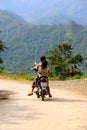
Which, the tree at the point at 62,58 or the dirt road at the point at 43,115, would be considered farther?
the tree at the point at 62,58

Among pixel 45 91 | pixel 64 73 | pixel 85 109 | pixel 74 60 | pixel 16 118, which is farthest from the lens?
pixel 74 60

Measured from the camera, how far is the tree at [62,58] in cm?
10162

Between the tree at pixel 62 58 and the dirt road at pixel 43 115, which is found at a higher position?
the tree at pixel 62 58

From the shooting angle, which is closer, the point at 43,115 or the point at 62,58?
the point at 43,115

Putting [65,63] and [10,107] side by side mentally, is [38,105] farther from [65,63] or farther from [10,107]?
[65,63]

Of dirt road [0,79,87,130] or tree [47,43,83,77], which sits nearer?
dirt road [0,79,87,130]

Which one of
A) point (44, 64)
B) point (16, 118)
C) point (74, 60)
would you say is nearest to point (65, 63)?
point (74, 60)

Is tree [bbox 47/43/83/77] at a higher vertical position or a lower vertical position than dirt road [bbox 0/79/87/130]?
higher

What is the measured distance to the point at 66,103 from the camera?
1944cm

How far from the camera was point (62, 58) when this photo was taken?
10612 cm

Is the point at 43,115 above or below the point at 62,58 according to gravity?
below

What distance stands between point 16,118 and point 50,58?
92.1 meters

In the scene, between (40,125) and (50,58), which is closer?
(40,125)

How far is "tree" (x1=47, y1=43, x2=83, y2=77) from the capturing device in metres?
102
